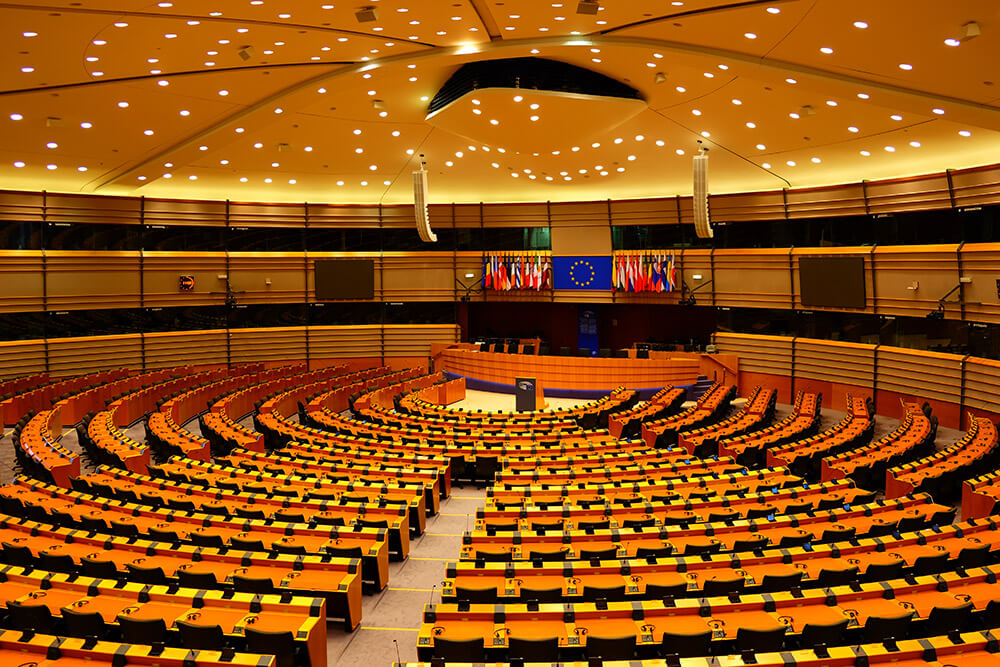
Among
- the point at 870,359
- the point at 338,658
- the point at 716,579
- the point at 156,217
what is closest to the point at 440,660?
the point at 338,658

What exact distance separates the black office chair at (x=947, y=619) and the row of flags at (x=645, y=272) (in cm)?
2009

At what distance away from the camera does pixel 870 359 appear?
21625 millimetres

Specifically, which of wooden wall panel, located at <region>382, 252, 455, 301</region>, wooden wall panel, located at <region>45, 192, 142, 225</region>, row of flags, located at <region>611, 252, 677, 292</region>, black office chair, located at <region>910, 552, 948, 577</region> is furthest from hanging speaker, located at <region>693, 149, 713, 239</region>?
wooden wall panel, located at <region>45, 192, 142, 225</region>

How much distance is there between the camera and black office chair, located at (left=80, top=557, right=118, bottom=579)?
7871mm

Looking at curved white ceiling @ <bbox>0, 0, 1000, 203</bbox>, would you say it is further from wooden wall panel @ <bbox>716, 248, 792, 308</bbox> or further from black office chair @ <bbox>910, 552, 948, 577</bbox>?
black office chair @ <bbox>910, 552, 948, 577</bbox>

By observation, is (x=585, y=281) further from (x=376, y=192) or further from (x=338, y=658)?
(x=338, y=658)

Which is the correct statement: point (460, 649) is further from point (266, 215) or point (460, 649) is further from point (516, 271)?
point (266, 215)

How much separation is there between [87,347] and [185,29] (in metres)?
17.0

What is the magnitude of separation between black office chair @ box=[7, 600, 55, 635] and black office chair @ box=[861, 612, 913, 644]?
24.2ft

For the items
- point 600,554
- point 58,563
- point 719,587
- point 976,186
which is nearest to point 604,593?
point 600,554

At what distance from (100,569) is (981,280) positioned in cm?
2006

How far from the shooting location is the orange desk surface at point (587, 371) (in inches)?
945

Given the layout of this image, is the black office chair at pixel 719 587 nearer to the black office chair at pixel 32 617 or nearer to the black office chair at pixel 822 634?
the black office chair at pixel 822 634

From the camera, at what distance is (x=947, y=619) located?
6477mm
